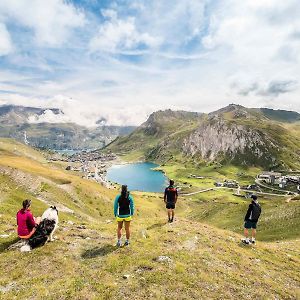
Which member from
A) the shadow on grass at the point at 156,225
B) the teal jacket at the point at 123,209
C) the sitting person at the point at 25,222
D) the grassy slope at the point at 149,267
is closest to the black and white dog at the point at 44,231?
the sitting person at the point at 25,222

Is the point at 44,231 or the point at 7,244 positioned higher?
the point at 44,231

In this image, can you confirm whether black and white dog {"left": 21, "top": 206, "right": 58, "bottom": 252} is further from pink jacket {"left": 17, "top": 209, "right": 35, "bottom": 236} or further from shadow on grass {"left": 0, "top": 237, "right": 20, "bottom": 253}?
shadow on grass {"left": 0, "top": 237, "right": 20, "bottom": 253}

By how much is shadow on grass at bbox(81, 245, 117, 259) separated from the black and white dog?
139 inches

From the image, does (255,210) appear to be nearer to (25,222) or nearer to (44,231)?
(44,231)

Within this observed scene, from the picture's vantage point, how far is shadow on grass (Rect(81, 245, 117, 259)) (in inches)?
968

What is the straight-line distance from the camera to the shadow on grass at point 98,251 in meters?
24.6

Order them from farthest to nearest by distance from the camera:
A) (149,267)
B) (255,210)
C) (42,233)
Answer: (255,210) < (42,233) < (149,267)

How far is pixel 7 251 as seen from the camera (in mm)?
24594

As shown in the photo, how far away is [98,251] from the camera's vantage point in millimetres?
25453

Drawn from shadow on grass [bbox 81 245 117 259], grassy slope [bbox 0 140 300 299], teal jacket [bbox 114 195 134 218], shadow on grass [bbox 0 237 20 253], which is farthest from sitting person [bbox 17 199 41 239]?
teal jacket [bbox 114 195 134 218]

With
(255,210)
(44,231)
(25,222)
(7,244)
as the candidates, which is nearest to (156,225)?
(255,210)

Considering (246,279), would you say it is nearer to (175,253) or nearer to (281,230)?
(175,253)

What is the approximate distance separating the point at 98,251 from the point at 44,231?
4.83m

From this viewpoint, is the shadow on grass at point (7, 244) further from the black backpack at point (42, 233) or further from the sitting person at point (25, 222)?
the black backpack at point (42, 233)
